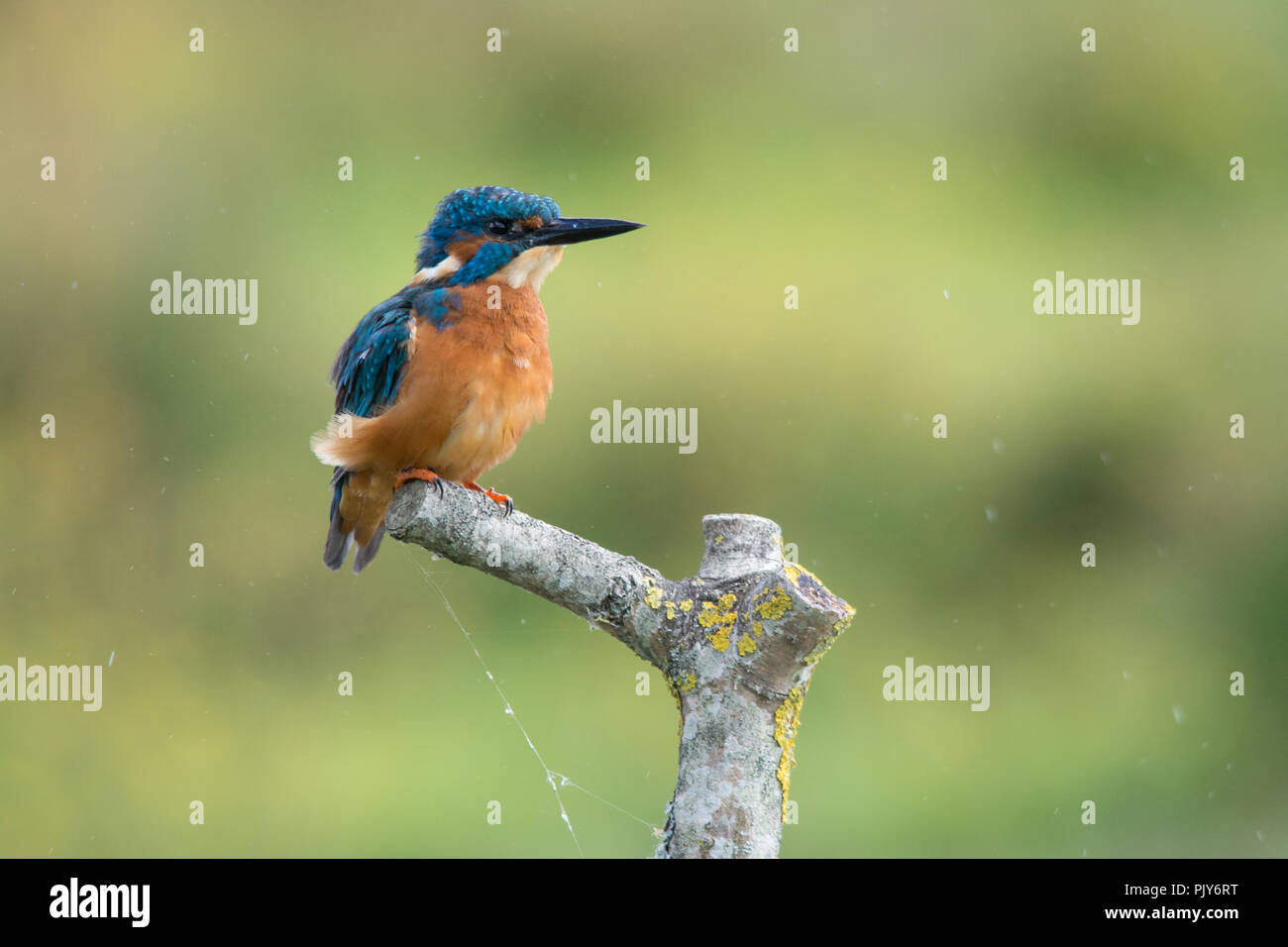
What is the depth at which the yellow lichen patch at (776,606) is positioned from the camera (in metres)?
1.93

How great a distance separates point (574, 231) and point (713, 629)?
1.27m

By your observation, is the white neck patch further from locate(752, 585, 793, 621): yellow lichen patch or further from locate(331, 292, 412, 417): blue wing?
locate(752, 585, 793, 621): yellow lichen patch

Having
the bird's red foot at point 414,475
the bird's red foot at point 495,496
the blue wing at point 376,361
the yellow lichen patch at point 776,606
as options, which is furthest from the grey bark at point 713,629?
the blue wing at point 376,361

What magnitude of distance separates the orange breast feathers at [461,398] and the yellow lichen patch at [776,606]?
1.16 meters

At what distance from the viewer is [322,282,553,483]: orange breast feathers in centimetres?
291

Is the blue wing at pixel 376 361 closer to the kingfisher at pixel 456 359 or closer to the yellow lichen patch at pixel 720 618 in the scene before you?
the kingfisher at pixel 456 359

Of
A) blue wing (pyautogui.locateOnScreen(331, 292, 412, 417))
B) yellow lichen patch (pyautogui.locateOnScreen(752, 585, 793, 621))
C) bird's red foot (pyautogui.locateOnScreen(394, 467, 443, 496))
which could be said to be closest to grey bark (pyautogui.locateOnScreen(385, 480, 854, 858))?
yellow lichen patch (pyautogui.locateOnScreen(752, 585, 793, 621))

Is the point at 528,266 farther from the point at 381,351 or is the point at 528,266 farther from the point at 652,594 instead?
the point at 652,594

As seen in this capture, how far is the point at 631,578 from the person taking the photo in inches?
81.9

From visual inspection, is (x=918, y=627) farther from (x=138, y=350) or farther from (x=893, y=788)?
(x=138, y=350)

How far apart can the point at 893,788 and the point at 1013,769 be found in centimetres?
50

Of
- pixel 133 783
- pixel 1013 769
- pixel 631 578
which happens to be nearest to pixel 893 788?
pixel 1013 769

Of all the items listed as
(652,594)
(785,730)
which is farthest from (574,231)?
(785,730)

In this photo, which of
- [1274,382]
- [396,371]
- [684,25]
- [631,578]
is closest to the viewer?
[631,578]
